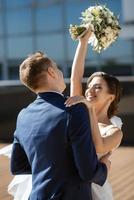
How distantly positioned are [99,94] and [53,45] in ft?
62.5

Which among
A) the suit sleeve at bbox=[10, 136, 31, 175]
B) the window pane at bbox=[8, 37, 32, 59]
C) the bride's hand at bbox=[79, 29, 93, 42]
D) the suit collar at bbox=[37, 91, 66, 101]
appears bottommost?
the window pane at bbox=[8, 37, 32, 59]

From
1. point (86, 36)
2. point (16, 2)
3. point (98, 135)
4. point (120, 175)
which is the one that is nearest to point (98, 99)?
point (86, 36)

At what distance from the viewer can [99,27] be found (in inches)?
111

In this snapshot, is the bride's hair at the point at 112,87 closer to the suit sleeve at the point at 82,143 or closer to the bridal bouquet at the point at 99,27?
the bridal bouquet at the point at 99,27

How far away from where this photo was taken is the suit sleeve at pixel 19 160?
7.72 ft

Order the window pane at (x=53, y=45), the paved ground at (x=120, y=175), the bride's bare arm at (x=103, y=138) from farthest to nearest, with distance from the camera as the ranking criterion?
1. the window pane at (x=53, y=45)
2. the paved ground at (x=120, y=175)
3. the bride's bare arm at (x=103, y=138)

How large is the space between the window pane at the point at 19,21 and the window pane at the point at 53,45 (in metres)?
0.83

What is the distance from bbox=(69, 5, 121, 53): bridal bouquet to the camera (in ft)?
9.19

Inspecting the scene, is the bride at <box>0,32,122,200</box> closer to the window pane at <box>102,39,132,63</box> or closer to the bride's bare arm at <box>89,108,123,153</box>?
the bride's bare arm at <box>89,108,123,153</box>

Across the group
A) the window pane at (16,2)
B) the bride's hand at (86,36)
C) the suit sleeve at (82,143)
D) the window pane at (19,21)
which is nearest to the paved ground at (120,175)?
the bride's hand at (86,36)

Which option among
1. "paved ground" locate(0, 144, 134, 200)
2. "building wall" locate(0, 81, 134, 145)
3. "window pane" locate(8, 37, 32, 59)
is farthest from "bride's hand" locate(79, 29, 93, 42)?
"window pane" locate(8, 37, 32, 59)

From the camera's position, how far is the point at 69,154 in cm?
212

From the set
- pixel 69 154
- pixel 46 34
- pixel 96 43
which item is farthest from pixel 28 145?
pixel 46 34

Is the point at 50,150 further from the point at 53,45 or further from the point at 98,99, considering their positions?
the point at 53,45
